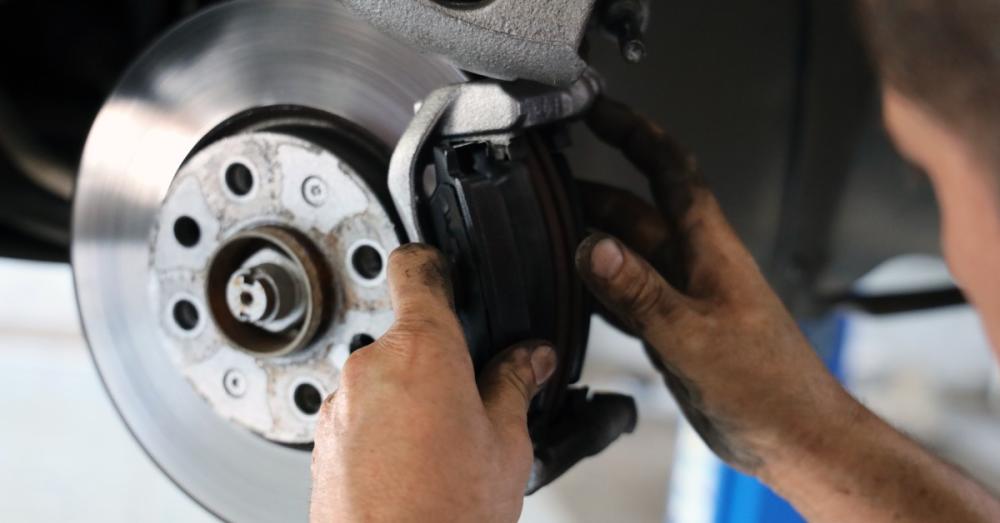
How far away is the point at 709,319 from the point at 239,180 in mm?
313

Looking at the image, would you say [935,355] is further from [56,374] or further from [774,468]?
[56,374]

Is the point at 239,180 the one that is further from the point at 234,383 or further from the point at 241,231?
the point at 234,383

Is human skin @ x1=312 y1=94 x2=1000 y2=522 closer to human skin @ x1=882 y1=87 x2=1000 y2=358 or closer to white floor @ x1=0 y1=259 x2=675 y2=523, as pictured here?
human skin @ x1=882 y1=87 x2=1000 y2=358

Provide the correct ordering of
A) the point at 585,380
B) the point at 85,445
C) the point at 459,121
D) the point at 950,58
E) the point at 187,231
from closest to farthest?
the point at 950,58 → the point at 459,121 → the point at 187,231 → the point at 85,445 → the point at 585,380

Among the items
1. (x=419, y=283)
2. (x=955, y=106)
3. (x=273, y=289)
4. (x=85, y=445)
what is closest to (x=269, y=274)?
(x=273, y=289)

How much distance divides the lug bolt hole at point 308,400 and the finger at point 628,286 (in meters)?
0.19

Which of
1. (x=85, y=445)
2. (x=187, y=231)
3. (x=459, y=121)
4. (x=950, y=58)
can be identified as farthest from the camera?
(x=85, y=445)

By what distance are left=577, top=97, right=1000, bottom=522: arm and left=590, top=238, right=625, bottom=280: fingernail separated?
51mm

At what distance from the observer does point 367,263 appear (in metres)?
0.52

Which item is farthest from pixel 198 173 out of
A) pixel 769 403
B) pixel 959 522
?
pixel 959 522

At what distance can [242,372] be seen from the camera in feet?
1.88

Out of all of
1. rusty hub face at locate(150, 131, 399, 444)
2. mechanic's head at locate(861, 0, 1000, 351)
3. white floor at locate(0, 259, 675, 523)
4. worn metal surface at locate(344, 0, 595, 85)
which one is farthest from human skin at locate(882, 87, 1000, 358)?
white floor at locate(0, 259, 675, 523)

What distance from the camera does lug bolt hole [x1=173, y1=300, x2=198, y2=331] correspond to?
23.3 inches

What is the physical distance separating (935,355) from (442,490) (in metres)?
1.11
